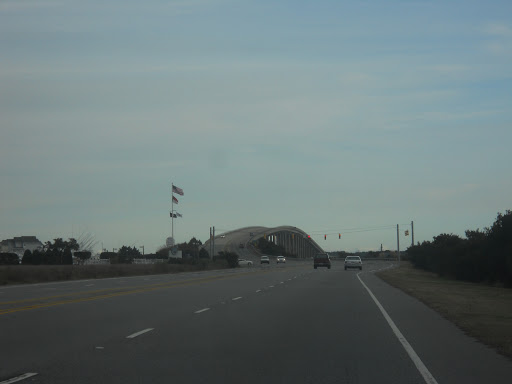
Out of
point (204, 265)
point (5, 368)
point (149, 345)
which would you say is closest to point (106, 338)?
point (149, 345)

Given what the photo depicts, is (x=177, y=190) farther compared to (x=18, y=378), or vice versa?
(x=177, y=190)

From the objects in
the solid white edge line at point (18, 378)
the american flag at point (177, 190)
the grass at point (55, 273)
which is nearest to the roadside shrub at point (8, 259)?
the grass at point (55, 273)

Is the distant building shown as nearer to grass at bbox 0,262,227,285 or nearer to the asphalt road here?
grass at bbox 0,262,227,285

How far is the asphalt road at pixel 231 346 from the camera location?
32.6 feet

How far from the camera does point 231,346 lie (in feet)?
42.3

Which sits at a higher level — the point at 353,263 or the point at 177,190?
the point at 177,190

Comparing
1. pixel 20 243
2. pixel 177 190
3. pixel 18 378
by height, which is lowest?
pixel 18 378

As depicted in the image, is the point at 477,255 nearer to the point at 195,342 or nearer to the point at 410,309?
the point at 410,309

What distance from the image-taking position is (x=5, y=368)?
33.3 feet

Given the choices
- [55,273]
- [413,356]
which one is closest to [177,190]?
[55,273]

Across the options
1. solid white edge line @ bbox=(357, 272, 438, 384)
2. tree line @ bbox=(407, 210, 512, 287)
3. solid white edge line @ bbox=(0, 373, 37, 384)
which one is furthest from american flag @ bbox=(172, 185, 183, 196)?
solid white edge line @ bbox=(0, 373, 37, 384)

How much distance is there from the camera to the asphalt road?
392 inches

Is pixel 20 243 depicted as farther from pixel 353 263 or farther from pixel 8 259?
pixel 353 263

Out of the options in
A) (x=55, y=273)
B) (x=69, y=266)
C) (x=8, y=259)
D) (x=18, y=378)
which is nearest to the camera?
(x=18, y=378)
